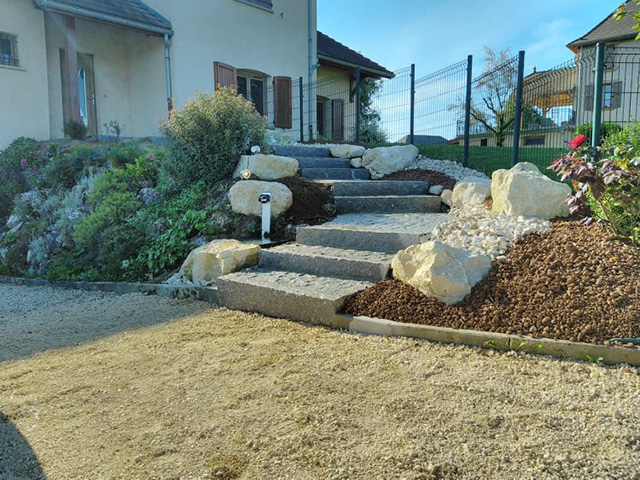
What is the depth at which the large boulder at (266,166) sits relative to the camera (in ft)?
18.6

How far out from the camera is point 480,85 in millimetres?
7441

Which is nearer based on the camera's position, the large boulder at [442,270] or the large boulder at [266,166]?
the large boulder at [442,270]

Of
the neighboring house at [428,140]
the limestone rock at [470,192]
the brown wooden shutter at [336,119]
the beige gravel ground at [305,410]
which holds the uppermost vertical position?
the brown wooden shutter at [336,119]

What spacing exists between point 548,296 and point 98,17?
1031 centimetres

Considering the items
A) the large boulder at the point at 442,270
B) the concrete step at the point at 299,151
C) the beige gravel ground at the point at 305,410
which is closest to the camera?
the beige gravel ground at the point at 305,410

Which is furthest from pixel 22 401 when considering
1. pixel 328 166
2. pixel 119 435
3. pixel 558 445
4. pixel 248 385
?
pixel 328 166

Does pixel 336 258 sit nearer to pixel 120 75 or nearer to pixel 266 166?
pixel 266 166

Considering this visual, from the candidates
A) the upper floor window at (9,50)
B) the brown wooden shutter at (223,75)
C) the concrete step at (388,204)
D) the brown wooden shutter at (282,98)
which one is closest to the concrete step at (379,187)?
the concrete step at (388,204)

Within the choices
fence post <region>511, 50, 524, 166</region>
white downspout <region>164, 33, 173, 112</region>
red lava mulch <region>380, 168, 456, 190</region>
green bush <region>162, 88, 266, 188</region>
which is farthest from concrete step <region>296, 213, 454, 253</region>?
white downspout <region>164, 33, 173, 112</region>

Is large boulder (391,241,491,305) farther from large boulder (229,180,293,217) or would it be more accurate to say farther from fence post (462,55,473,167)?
fence post (462,55,473,167)

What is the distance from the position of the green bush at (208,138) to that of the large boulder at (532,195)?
3263 mm

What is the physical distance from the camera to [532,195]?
13.8 feet

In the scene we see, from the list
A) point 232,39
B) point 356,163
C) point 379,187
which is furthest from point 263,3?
point 379,187

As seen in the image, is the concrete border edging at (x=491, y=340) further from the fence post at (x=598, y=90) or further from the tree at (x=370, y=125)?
the tree at (x=370, y=125)
